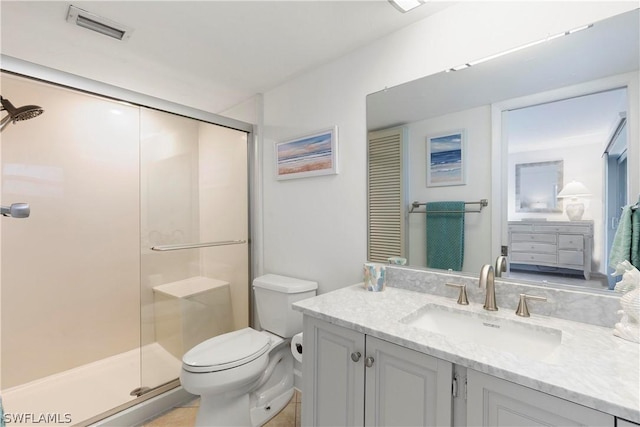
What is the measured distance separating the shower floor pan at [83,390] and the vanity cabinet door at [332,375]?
1303 mm

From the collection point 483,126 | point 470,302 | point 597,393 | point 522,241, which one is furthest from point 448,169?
point 597,393

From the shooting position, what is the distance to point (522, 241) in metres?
1.24

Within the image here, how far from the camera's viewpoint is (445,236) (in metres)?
1.45

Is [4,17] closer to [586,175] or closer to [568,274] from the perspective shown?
[586,175]

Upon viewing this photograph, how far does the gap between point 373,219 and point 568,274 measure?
2.89 ft

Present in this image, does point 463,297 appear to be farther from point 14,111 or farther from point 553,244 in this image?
point 14,111

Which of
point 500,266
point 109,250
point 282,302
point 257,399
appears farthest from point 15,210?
point 500,266

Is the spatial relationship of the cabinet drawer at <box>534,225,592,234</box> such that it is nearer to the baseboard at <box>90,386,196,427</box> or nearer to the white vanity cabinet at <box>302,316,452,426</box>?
the white vanity cabinet at <box>302,316,452,426</box>

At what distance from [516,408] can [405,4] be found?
1.58 metres

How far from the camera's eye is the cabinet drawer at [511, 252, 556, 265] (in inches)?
46.1

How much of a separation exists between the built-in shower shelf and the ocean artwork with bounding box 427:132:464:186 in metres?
1.85

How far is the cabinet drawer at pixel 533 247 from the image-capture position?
1171 mm

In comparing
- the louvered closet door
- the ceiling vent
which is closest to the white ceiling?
the ceiling vent

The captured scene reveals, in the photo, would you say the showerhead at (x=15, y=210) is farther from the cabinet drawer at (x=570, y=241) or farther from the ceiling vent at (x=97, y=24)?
the cabinet drawer at (x=570, y=241)
